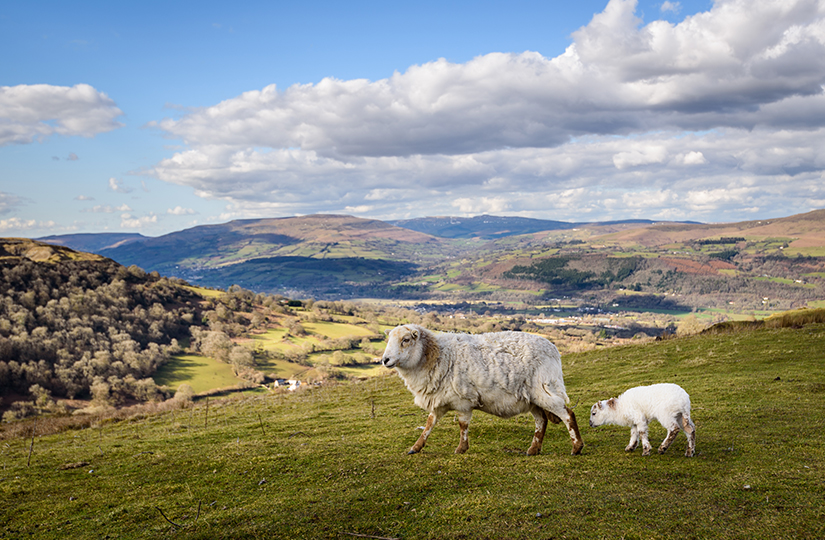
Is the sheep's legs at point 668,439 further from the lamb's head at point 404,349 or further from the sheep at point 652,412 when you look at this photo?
the lamb's head at point 404,349

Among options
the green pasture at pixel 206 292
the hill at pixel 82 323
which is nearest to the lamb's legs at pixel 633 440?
the hill at pixel 82 323

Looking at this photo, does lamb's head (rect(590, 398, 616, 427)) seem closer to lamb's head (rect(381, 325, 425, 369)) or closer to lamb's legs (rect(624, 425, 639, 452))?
lamb's legs (rect(624, 425, 639, 452))

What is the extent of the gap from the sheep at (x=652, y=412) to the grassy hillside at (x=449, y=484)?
15.8 inches

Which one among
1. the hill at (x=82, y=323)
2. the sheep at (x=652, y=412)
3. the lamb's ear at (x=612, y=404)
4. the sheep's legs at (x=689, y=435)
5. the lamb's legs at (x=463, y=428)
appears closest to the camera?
the sheep's legs at (x=689, y=435)

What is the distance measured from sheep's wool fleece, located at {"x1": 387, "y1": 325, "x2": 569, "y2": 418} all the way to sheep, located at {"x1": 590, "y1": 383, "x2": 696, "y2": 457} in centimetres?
171

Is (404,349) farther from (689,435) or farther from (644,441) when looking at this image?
(689,435)

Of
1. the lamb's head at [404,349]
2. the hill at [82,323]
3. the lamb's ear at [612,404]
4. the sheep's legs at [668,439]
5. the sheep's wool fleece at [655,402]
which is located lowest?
the hill at [82,323]

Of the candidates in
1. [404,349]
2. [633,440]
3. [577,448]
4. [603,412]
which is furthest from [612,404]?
[404,349]

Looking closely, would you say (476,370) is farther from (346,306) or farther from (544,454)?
(346,306)

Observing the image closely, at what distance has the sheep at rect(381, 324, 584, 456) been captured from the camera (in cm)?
989

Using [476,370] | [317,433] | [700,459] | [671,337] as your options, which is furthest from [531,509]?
[671,337]

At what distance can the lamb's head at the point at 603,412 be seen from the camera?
10.9 metres

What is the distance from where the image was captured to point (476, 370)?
392 inches

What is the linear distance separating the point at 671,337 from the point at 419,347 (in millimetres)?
31849
